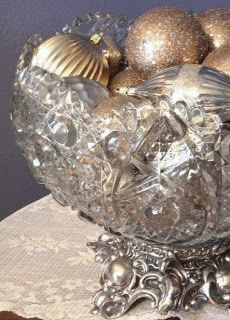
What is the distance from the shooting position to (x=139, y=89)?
59 centimetres

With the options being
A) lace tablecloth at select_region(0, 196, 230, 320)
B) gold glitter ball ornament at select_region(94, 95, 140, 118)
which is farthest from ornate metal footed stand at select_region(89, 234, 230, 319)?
gold glitter ball ornament at select_region(94, 95, 140, 118)

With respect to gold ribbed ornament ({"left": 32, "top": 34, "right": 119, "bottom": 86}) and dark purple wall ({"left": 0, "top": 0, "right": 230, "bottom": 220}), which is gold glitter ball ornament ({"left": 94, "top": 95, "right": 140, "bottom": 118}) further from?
dark purple wall ({"left": 0, "top": 0, "right": 230, "bottom": 220})

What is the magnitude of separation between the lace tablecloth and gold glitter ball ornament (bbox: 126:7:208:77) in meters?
0.19

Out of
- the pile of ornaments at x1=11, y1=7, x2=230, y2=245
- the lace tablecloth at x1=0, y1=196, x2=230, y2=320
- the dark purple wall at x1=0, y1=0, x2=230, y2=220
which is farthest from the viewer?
the dark purple wall at x1=0, y1=0, x2=230, y2=220

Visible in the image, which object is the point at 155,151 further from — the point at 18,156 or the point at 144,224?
the point at 18,156

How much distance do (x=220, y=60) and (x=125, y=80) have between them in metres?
0.09

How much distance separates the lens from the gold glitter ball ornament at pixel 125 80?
2.27 feet

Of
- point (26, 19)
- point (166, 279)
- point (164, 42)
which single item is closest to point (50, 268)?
point (166, 279)

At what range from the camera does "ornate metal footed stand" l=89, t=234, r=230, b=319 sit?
65cm

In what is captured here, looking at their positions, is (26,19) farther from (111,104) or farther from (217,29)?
(111,104)

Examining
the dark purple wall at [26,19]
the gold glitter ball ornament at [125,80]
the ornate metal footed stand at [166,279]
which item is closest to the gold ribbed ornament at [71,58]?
the gold glitter ball ornament at [125,80]

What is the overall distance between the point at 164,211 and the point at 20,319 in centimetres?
17

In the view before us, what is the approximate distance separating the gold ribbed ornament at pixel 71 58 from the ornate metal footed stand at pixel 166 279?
17 cm

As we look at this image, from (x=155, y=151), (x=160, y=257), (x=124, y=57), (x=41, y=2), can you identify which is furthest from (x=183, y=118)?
(x=41, y=2)
